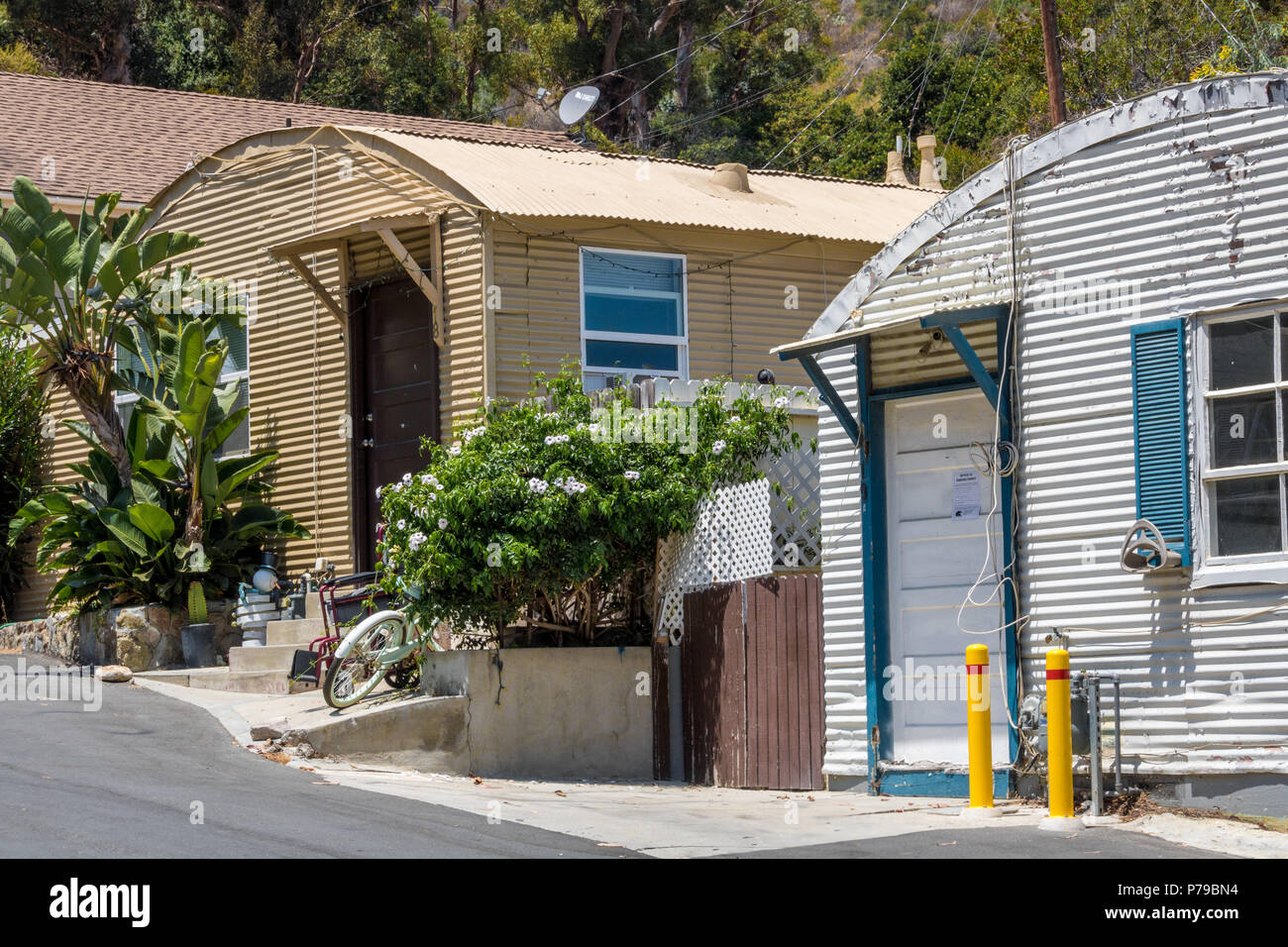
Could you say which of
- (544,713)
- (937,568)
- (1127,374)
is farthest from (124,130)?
(1127,374)

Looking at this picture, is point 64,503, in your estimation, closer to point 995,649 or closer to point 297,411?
point 297,411

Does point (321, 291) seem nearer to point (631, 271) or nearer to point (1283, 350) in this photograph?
point (631, 271)

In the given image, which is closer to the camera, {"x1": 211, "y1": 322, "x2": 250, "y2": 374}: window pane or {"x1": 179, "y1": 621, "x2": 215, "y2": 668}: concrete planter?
{"x1": 179, "y1": 621, "x2": 215, "y2": 668}: concrete planter

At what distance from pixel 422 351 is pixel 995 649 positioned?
25.4ft

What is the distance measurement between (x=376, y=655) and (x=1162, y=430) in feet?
20.5

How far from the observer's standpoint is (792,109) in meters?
40.8

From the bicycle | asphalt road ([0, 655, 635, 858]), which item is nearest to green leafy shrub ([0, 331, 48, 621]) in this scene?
asphalt road ([0, 655, 635, 858])

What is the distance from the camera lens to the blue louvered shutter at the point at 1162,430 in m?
9.42

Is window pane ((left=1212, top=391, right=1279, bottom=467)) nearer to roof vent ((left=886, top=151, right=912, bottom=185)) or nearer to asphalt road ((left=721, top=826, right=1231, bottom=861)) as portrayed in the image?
asphalt road ((left=721, top=826, right=1231, bottom=861))

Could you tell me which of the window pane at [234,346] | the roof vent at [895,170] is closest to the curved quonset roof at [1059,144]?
the window pane at [234,346]

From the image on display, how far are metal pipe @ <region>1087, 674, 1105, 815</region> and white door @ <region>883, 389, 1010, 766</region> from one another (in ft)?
2.95

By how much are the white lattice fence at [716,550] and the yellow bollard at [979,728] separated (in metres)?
3.00

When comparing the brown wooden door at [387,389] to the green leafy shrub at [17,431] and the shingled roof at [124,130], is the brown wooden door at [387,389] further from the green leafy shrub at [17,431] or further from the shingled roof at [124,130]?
the shingled roof at [124,130]

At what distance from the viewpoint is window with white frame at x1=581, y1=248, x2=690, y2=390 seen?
53.4ft
